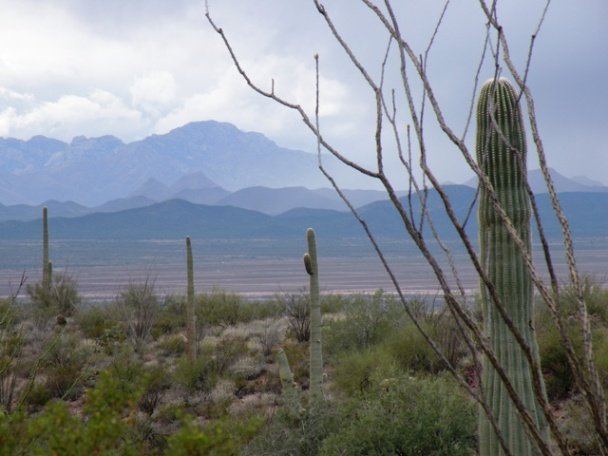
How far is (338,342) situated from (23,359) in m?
6.39

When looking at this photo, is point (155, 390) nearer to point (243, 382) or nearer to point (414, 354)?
point (243, 382)

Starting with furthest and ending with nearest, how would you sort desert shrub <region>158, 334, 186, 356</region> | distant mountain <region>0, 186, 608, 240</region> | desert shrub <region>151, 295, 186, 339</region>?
distant mountain <region>0, 186, 608, 240</region>, desert shrub <region>151, 295, 186, 339</region>, desert shrub <region>158, 334, 186, 356</region>

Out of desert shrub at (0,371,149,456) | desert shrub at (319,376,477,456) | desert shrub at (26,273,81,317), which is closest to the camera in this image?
desert shrub at (0,371,149,456)

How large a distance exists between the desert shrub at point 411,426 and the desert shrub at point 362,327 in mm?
6392

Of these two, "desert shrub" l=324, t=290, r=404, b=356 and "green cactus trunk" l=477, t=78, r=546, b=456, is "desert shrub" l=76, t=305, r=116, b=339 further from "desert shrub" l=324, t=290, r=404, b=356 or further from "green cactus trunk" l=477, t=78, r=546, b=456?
"green cactus trunk" l=477, t=78, r=546, b=456

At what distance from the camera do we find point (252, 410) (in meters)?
11.1

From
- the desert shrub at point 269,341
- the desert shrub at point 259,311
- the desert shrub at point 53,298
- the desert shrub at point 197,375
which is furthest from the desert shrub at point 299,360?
the desert shrub at point 53,298

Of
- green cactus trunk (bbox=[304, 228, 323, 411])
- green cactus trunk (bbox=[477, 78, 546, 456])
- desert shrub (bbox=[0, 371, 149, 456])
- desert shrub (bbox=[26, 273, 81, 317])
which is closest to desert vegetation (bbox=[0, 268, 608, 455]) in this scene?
desert shrub (bbox=[0, 371, 149, 456])

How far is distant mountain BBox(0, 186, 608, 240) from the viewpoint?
15575 cm

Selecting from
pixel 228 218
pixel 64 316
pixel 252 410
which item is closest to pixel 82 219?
pixel 228 218

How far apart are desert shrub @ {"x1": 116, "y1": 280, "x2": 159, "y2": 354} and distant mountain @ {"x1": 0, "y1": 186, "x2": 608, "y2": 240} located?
133m

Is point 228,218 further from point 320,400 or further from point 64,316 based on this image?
point 320,400

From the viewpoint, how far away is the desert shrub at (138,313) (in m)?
16.7

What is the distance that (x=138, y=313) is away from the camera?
1814 centimetres
